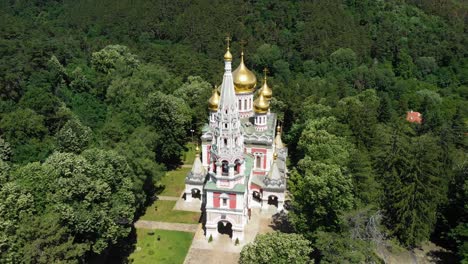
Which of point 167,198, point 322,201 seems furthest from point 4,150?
point 322,201

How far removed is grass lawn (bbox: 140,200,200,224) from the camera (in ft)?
134

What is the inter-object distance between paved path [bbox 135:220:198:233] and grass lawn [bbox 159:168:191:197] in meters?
5.72

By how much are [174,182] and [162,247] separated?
1250 cm

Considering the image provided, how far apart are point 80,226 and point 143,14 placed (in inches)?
2658

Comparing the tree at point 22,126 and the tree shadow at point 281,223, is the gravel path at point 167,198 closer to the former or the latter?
the tree shadow at point 281,223

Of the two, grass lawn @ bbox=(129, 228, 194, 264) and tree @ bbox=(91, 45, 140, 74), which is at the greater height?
tree @ bbox=(91, 45, 140, 74)

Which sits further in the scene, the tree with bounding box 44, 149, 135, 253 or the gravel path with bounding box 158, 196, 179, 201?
the gravel path with bounding box 158, 196, 179, 201

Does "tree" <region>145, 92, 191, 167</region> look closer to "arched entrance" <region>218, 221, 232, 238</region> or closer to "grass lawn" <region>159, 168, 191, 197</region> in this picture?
"grass lawn" <region>159, 168, 191, 197</region>

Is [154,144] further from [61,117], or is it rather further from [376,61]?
[376,61]

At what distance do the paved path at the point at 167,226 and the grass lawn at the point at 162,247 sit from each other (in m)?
0.54

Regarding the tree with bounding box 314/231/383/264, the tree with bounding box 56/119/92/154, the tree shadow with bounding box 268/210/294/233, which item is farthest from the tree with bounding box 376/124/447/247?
the tree with bounding box 56/119/92/154

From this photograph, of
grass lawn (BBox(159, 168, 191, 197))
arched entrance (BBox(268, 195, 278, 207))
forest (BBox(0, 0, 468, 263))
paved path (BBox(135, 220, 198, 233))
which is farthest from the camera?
grass lawn (BBox(159, 168, 191, 197))

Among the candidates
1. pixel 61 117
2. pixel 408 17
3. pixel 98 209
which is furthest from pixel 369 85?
pixel 98 209

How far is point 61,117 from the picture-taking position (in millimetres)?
44344
